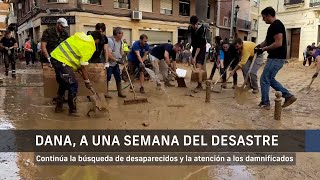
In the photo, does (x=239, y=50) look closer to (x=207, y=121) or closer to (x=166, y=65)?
(x=166, y=65)

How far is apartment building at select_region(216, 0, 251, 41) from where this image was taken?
31.5 meters

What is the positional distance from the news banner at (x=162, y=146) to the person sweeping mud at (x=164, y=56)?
13.2 feet

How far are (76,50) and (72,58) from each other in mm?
168

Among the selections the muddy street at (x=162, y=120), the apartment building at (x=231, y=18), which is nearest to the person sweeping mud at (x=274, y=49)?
the muddy street at (x=162, y=120)

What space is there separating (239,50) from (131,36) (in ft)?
53.5

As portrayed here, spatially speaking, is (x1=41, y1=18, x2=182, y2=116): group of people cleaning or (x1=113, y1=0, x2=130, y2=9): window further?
(x1=113, y1=0, x2=130, y2=9): window

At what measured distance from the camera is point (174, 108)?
592 cm

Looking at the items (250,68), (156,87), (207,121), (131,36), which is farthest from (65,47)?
(131,36)

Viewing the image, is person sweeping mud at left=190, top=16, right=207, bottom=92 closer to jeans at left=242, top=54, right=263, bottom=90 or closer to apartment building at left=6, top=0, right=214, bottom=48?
jeans at left=242, top=54, right=263, bottom=90

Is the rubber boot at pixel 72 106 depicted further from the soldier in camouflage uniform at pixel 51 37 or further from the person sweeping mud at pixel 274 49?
the person sweeping mud at pixel 274 49

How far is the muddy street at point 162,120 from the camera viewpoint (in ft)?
10.0

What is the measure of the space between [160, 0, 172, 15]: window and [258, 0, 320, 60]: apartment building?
764 cm

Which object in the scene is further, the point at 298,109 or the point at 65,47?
the point at 298,109

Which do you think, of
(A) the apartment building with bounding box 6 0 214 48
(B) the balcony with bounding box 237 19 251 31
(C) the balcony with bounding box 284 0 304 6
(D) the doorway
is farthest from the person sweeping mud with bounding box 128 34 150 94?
(B) the balcony with bounding box 237 19 251 31
